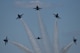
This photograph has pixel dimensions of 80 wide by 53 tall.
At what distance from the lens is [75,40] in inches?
3927

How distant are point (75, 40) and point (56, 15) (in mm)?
8305

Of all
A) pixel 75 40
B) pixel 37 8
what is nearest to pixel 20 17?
pixel 37 8

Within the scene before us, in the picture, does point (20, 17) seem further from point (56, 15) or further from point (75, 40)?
point (75, 40)

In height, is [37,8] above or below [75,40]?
above

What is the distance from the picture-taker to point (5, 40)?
97.8 meters

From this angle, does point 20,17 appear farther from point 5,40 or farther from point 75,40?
point 75,40

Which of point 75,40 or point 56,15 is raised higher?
point 56,15

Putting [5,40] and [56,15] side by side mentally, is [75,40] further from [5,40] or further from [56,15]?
[5,40]

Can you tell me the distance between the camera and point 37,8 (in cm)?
9669

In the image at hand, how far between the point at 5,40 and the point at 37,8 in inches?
436

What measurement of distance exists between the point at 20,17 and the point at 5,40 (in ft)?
23.5

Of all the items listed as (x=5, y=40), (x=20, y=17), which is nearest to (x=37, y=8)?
(x=20, y=17)

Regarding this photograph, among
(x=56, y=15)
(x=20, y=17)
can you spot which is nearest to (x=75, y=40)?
(x=56, y=15)

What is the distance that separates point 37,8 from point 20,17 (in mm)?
4820
